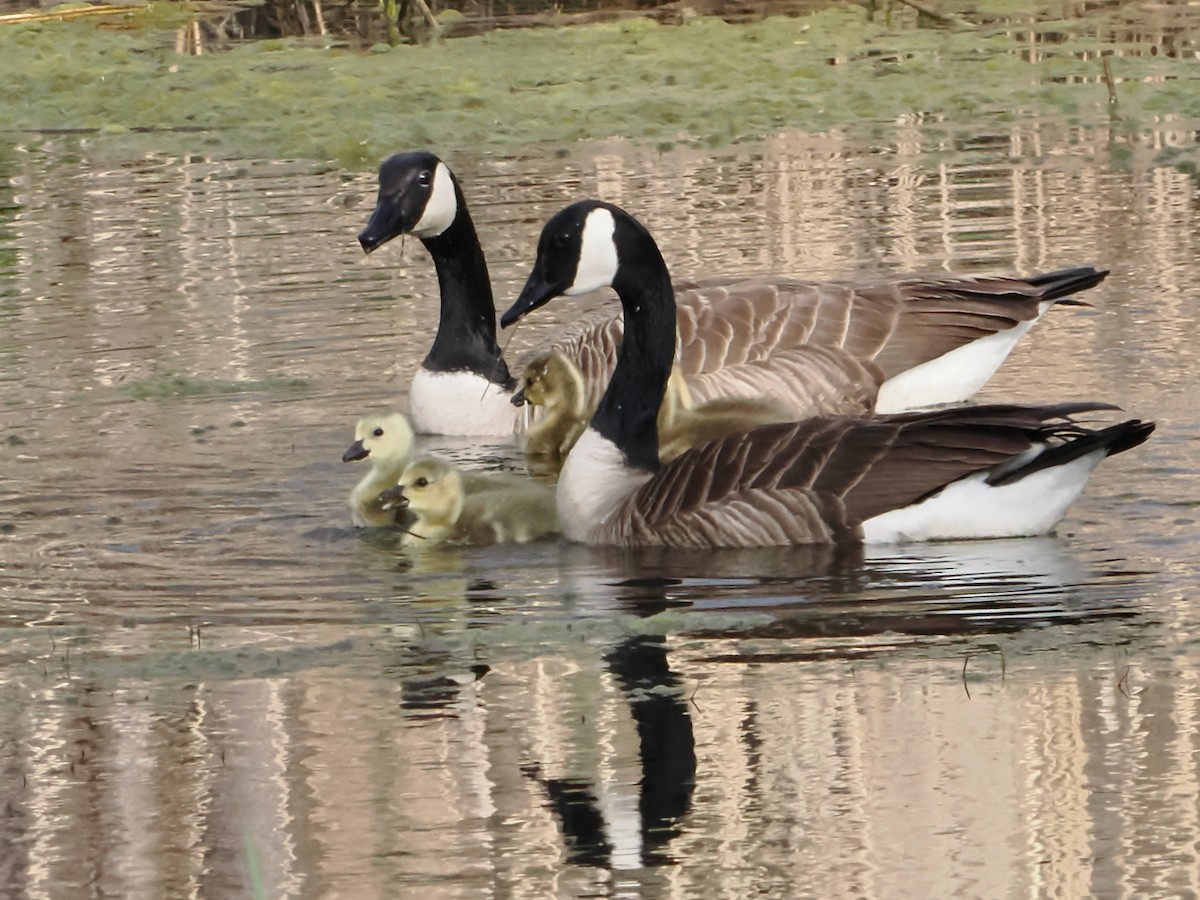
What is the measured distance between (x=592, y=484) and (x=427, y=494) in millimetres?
555

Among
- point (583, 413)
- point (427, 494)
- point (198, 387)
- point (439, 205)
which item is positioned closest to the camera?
point (427, 494)

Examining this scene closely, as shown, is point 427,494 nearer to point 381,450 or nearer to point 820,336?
point 381,450

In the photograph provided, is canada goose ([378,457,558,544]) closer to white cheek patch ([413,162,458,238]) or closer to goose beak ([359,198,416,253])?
goose beak ([359,198,416,253])

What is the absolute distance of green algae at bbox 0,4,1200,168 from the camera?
15.1 meters

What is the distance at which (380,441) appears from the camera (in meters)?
8.12

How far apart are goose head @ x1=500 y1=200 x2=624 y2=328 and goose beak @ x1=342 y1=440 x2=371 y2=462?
68cm

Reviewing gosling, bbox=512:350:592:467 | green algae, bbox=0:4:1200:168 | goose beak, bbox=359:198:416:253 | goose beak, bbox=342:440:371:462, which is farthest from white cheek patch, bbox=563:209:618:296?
green algae, bbox=0:4:1200:168

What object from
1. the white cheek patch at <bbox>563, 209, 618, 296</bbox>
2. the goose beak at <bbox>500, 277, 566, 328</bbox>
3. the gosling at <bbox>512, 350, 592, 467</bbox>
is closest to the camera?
the white cheek patch at <bbox>563, 209, 618, 296</bbox>

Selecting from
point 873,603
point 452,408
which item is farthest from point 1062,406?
point 452,408

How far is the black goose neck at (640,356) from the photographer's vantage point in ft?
25.8

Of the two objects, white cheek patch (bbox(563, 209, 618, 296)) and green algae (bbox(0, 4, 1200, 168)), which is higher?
green algae (bbox(0, 4, 1200, 168))

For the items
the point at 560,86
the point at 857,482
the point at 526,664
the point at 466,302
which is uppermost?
the point at 560,86

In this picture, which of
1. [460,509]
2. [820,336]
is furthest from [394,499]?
[820,336]

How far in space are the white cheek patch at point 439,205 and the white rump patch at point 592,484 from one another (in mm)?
2534
